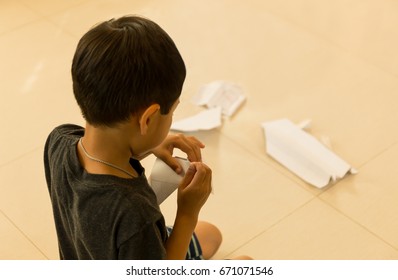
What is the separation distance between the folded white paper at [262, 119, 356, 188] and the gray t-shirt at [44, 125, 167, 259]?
2.74 feet

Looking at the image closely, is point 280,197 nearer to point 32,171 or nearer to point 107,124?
point 32,171

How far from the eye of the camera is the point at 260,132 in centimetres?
208

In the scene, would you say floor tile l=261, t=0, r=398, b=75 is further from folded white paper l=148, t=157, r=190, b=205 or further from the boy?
the boy

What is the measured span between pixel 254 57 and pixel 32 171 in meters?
0.82

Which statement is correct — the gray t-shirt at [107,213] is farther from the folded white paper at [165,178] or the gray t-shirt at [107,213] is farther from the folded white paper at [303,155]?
the folded white paper at [303,155]

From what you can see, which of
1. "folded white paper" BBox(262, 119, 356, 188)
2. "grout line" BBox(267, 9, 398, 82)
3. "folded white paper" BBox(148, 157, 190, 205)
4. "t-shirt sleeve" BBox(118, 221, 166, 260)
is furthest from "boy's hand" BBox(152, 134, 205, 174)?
"grout line" BBox(267, 9, 398, 82)

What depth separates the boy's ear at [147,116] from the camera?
1067mm

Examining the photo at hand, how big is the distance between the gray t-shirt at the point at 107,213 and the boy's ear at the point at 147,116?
95 mm

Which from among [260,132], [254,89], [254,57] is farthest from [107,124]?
[254,57]

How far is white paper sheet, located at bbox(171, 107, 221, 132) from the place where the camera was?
81.8 inches

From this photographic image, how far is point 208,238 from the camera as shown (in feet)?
5.60

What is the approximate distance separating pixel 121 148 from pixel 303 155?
0.94 meters

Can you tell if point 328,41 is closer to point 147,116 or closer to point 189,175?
point 189,175

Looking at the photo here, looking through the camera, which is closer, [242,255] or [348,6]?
[242,255]
